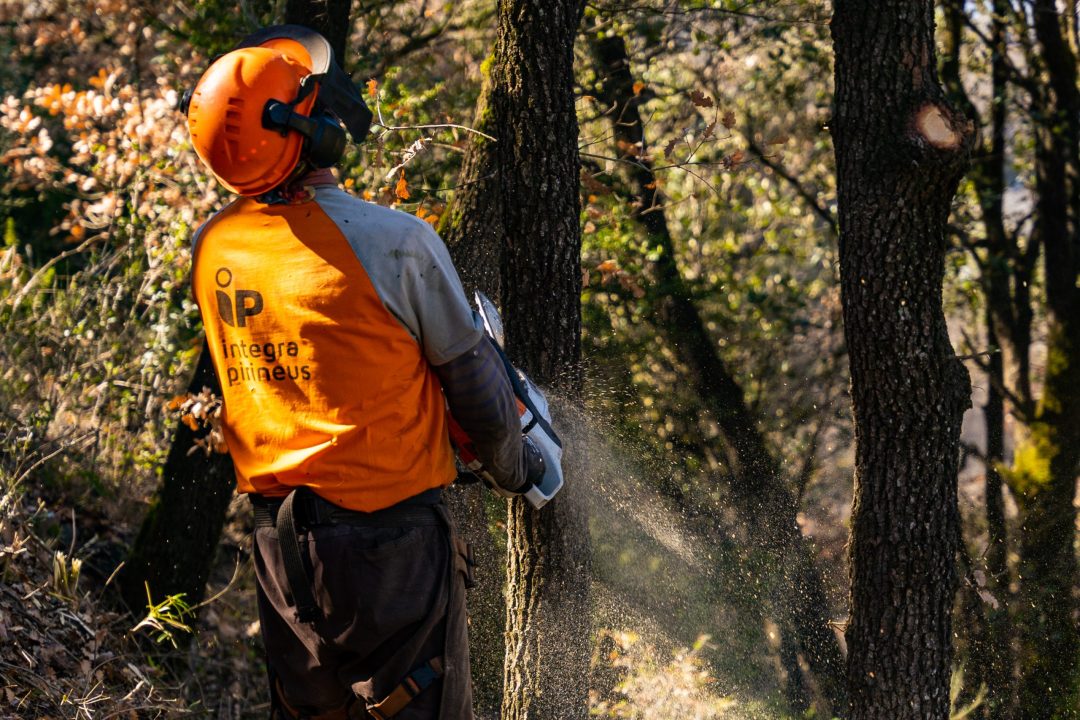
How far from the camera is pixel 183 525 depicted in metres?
5.80

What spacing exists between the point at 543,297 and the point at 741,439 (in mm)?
5144

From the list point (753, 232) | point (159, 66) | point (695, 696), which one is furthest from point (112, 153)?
point (753, 232)

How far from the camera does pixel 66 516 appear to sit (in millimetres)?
6020

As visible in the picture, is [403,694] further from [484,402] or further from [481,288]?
[481,288]

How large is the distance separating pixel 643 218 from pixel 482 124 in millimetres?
3650

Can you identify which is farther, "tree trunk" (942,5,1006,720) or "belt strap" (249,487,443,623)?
"tree trunk" (942,5,1006,720)

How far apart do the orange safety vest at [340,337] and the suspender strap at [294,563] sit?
7 centimetres

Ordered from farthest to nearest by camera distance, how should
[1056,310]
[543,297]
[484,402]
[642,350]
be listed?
[1056,310]
[642,350]
[543,297]
[484,402]

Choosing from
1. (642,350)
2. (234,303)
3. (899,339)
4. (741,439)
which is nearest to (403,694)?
(234,303)

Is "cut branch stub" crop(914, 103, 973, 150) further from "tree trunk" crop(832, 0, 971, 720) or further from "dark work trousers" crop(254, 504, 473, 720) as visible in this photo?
"dark work trousers" crop(254, 504, 473, 720)

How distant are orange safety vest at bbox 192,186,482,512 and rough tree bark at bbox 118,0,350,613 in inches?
127

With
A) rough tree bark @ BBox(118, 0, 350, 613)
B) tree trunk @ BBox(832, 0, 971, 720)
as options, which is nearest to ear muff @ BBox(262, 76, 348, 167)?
tree trunk @ BBox(832, 0, 971, 720)

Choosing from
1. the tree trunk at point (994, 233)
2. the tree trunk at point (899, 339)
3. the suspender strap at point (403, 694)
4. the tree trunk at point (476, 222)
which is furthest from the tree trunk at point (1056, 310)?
the suspender strap at point (403, 694)

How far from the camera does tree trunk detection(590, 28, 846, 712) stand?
7453 mm
